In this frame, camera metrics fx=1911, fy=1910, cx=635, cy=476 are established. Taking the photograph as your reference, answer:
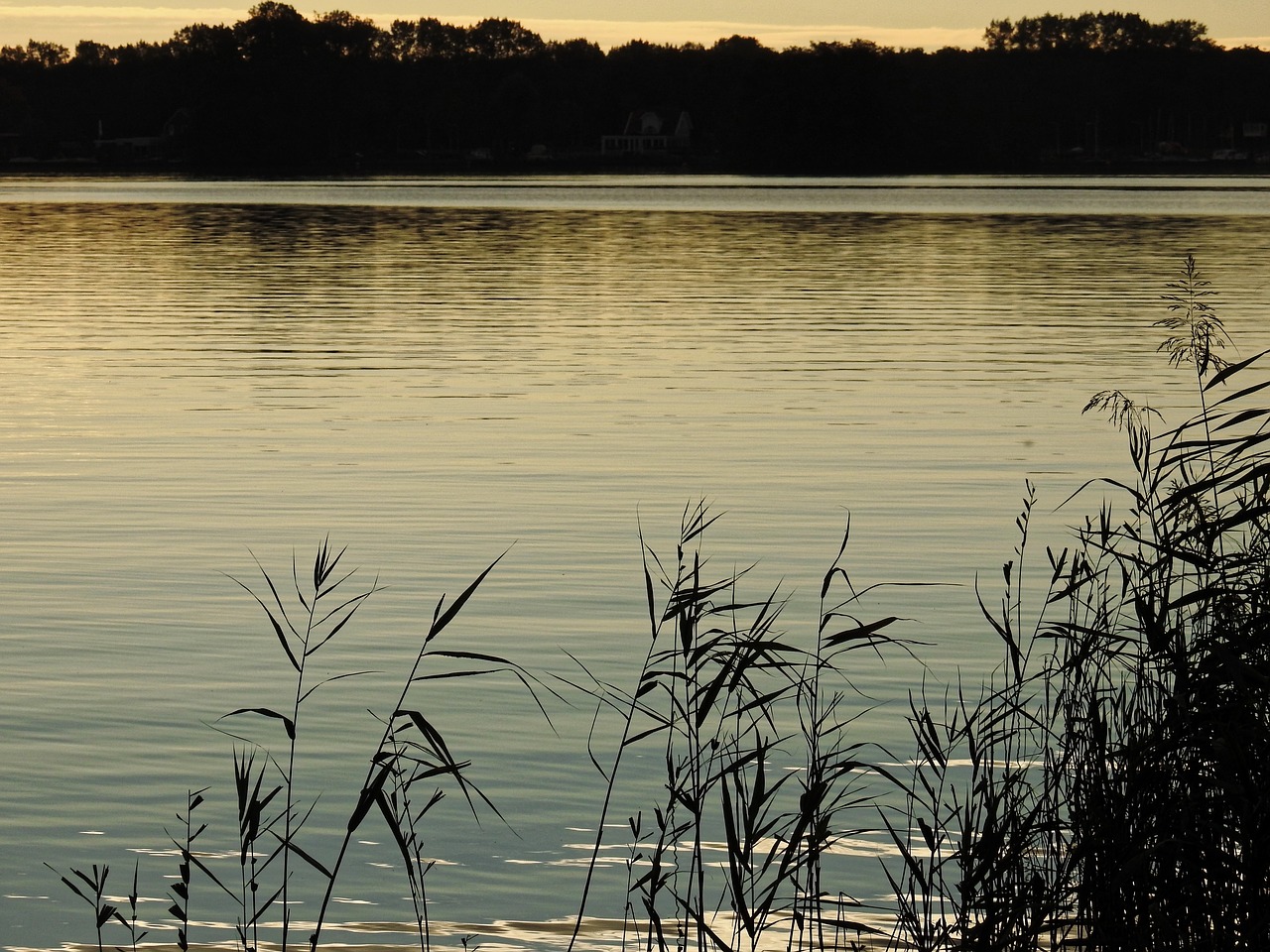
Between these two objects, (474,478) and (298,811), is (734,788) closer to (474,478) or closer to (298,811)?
(298,811)

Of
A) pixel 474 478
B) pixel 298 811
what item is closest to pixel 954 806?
pixel 298 811

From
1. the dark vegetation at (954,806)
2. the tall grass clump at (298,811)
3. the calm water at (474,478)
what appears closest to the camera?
the tall grass clump at (298,811)

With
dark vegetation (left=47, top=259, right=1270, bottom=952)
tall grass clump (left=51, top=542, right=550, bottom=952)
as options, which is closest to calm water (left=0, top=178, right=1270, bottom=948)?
tall grass clump (left=51, top=542, right=550, bottom=952)

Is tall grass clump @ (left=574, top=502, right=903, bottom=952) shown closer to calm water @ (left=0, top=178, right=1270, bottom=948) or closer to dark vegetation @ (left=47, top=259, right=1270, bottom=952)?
dark vegetation @ (left=47, top=259, right=1270, bottom=952)

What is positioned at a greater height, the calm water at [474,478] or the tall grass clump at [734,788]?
the tall grass clump at [734,788]

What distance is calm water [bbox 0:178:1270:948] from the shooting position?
8078 mm

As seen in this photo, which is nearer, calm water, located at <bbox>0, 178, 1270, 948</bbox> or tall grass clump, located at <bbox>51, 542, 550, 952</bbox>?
tall grass clump, located at <bbox>51, 542, 550, 952</bbox>

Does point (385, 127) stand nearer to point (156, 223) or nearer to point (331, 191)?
point (331, 191)

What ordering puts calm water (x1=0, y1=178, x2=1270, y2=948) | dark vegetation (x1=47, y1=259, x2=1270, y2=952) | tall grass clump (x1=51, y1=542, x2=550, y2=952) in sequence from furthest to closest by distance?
1. calm water (x1=0, y1=178, x2=1270, y2=948)
2. dark vegetation (x1=47, y1=259, x2=1270, y2=952)
3. tall grass clump (x1=51, y1=542, x2=550, y2=952)

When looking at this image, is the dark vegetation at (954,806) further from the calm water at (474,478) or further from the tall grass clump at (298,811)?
the calm water at (474,478)

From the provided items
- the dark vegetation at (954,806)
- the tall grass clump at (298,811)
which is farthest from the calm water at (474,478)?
the dark vegetation at (954,806)

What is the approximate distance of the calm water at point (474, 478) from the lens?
8078mm

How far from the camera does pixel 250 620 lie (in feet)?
36.6

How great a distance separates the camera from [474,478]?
16141mm
